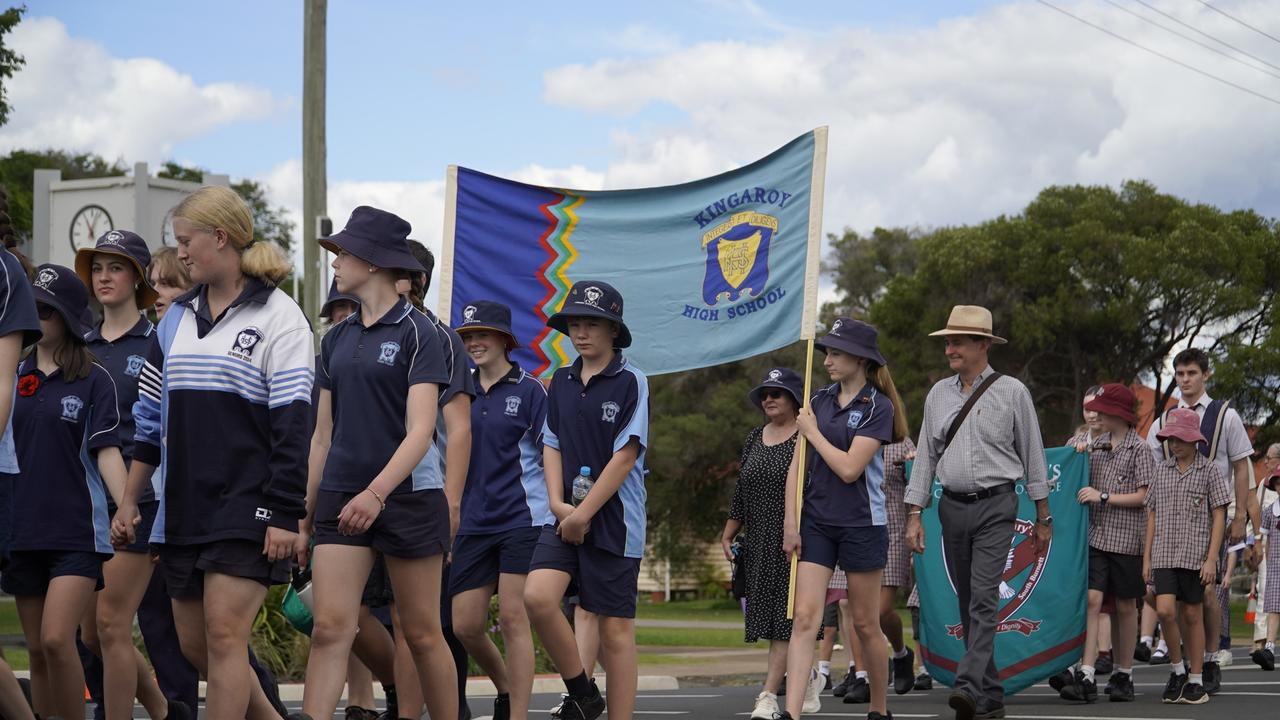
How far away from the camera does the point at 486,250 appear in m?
11.6

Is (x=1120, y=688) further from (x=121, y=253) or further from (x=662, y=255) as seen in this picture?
(x=121, y=253)

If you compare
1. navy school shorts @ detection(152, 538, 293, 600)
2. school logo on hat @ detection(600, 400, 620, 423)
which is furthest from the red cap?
navy school shorts @ detection(152, 538, 293, 600)

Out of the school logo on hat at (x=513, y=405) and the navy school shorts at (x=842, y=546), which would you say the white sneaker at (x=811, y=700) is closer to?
the navy school shorts at (x=842, y=546)

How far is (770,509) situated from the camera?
34.3ft

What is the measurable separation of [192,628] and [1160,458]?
8188 millimetres

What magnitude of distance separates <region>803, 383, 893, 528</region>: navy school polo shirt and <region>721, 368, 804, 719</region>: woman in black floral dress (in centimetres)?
84

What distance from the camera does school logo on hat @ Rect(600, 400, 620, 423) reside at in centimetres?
781

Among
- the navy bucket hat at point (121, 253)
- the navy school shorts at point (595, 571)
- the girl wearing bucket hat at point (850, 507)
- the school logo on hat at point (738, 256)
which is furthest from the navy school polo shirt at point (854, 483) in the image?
the navy bucket hat at point (121, 253)

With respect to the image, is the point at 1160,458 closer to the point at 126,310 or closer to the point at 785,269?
the point at 785,269

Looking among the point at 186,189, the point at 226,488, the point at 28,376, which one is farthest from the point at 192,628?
the point at 186,189

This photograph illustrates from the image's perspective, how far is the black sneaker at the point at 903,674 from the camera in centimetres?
1230

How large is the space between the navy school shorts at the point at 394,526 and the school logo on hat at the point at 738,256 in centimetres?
443

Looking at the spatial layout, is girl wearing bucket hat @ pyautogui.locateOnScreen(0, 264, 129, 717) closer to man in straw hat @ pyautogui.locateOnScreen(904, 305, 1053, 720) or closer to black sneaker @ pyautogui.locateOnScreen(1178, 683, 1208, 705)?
man in straw hat @ pyautogui.locateOnScreen(904, 305, 1053, 720)

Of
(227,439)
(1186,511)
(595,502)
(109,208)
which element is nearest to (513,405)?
(595,502)
